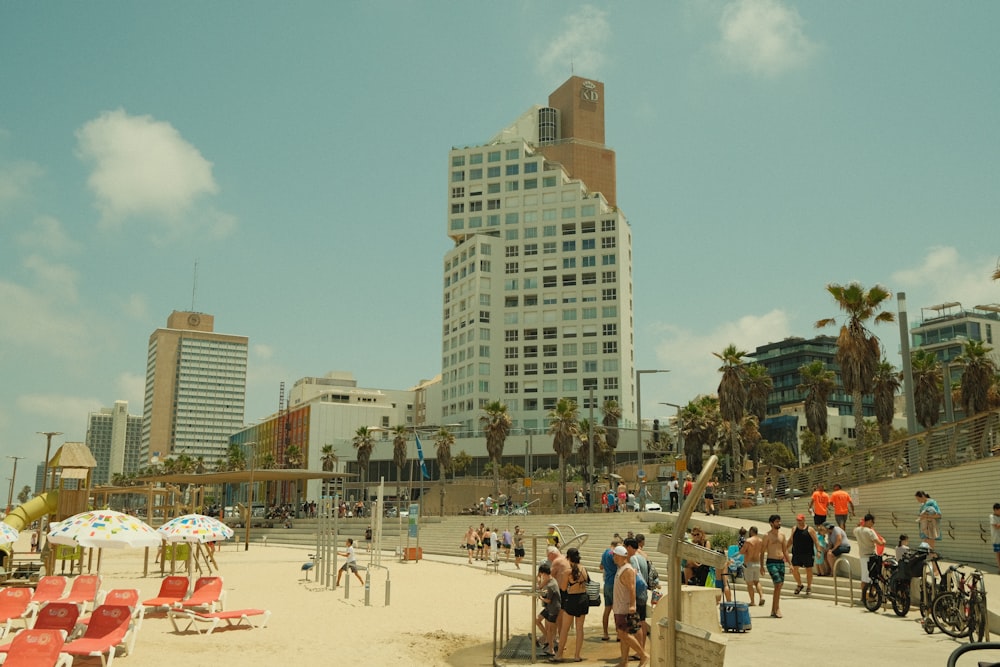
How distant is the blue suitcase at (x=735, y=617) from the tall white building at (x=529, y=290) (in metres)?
80.7

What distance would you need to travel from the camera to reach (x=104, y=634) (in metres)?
12.4

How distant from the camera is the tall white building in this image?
101000 millimetres

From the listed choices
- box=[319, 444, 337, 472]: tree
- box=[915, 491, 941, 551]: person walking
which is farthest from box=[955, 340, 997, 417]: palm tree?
box=[319, 444, 337, 472]: tree

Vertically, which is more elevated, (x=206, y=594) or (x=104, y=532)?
(x=104, y=532)

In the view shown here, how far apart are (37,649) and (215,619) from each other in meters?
5.14

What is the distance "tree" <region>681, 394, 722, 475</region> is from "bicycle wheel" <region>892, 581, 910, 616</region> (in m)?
44.4

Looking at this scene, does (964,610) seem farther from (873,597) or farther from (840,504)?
(840,504)

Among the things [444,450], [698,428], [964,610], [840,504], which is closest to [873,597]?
[964,610]

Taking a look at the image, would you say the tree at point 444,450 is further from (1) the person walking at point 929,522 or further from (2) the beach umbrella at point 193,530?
(1) the person walking at point 929,522

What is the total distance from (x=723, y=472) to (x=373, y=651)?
6359 cm

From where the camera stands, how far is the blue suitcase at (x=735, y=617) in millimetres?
13750

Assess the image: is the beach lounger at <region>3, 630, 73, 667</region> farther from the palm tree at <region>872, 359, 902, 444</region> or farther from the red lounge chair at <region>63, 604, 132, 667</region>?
the palm tree at <region>872, 359, 902, 444</region>

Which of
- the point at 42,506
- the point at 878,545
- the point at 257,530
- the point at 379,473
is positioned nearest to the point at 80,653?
the point at 878,545

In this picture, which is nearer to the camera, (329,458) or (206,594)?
(206,594)
